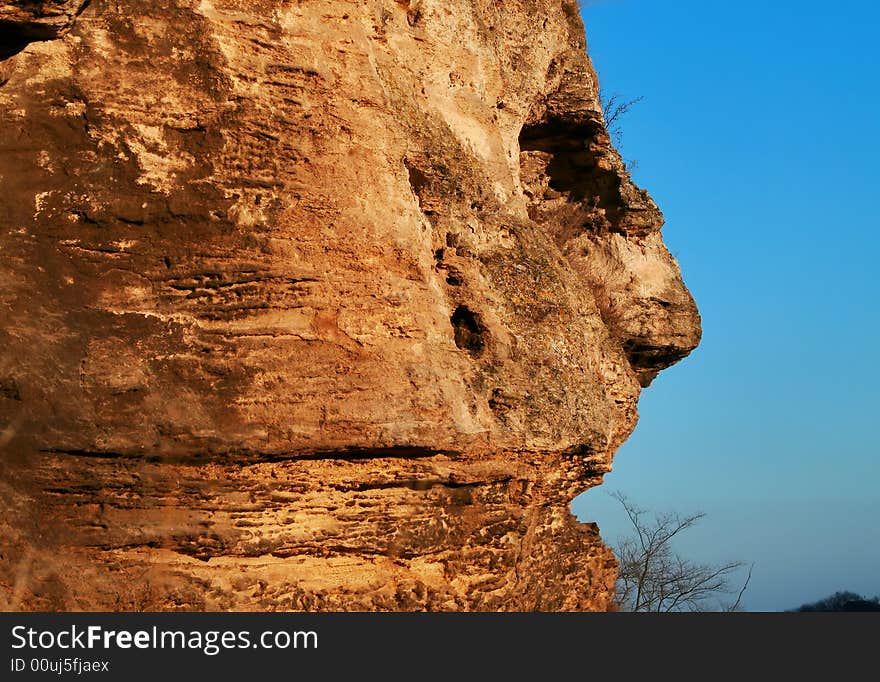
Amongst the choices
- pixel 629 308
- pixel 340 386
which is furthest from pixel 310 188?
pixel 629 308

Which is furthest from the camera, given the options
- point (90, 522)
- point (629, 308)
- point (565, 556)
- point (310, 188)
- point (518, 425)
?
point (629, 308)

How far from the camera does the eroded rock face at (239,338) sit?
7707 mm

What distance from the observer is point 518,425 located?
912 centimetres

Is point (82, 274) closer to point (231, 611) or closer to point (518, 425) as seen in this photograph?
point (231, 611)

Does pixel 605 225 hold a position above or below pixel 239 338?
above

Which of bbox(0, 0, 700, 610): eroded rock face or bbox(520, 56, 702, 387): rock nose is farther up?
bbox(520, 56, 702, 387): rock nose

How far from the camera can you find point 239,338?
7.96 m

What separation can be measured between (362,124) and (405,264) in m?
1.00

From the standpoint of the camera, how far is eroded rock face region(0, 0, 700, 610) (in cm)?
771

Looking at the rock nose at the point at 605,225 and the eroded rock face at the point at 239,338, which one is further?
the rock nose at the point at 605,225

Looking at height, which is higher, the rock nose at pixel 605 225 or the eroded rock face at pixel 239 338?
the rock nose at pixel 605 225

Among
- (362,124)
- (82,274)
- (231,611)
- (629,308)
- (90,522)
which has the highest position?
(629,308)

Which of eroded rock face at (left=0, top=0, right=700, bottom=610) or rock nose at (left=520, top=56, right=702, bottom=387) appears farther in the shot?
rock nose at (left=520, top=56, right=702, bottom=387)

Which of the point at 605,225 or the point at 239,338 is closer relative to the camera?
the point at 239,338
